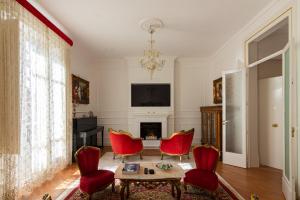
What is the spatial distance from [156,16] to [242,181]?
3.68m

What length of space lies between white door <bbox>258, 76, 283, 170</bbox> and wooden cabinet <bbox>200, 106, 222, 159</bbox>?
0.98 meters

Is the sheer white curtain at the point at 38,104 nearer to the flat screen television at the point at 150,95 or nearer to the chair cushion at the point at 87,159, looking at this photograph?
the chair cushion at the point at 87,159

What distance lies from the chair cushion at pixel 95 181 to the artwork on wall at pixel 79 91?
2.77m

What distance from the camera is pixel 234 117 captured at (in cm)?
507

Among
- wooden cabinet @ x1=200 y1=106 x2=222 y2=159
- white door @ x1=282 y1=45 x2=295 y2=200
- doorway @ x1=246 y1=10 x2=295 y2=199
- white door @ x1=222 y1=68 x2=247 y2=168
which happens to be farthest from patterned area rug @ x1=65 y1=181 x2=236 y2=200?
wooden cabinet @ x1=200 y1=106 x2=222 y2=159

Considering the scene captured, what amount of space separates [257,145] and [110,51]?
5.11 metres

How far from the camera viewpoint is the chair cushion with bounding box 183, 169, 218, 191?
3.02 meters

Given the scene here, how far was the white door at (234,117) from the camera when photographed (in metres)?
4.73

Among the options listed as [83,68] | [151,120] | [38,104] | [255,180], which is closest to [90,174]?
[38,104]

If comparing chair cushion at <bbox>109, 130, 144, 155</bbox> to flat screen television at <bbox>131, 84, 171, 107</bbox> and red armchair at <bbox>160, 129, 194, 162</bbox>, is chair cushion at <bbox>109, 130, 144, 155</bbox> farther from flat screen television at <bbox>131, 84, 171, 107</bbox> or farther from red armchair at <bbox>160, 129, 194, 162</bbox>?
flat screen television at <bbox>131, 84, 171, 107</bbox>

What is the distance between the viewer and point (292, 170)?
9.51ft

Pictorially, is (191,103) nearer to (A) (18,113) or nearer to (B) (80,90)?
(B) (80,90)

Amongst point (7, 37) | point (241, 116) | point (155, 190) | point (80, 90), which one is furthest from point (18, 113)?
point (241, 116)

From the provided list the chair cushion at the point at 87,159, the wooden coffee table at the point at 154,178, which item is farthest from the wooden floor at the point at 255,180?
the chair cushion at the point at 87,159
